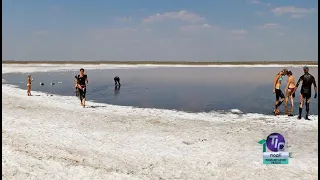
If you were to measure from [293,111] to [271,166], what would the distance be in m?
9.05

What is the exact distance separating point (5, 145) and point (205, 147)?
5.36m

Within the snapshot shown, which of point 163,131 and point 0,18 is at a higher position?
point 0,18

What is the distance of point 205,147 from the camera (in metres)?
9.41

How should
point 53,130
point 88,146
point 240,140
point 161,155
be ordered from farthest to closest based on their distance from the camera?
point 53,130 < point 240,140 < point 88,146 < point 161,155

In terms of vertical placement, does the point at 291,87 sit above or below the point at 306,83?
below

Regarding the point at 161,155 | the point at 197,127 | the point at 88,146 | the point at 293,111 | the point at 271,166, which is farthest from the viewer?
the point at 293,111

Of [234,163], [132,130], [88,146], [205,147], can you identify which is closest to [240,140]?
[205,147]

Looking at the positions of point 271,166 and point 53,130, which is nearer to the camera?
point 271,166

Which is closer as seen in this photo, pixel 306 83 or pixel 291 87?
pixel 306 83

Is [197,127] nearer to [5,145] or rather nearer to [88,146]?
[88,146]

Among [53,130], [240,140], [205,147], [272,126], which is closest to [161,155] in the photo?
[205,147]

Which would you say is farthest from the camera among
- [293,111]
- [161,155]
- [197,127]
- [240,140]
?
[293,111]

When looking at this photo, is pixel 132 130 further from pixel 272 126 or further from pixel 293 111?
pixel 293 111

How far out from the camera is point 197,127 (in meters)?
11.9
